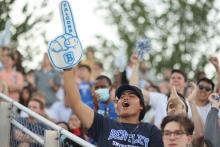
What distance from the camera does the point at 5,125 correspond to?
316 inches

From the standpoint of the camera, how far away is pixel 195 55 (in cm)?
2928

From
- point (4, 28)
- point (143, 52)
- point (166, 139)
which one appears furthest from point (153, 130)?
point (4, 28)

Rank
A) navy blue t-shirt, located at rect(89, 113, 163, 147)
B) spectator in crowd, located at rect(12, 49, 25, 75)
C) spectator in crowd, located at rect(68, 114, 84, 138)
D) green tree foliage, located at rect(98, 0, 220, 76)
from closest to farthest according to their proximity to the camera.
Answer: navy blue t-shirt, located at rect(89, 113, 163, 147) → spectator in crowd, located at rect(68, 114, 84, 138) → spectator in crowd, located at rect(12, 49, 25, 75) → green tree foliage, located at rect(98, 0, 220, 76)

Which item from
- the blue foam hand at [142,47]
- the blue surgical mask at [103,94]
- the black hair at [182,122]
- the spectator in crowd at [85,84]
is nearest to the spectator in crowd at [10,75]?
the spectator in crowd at [85,84]

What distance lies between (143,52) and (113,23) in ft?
68.3

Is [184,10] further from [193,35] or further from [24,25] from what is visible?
[24,25]

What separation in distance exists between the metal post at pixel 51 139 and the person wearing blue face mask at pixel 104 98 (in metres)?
2.03

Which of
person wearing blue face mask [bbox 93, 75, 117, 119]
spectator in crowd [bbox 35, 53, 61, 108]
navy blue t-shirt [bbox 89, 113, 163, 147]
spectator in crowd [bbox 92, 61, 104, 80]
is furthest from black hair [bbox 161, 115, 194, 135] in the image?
spectator in crowd [bbox 92, 61, 104, 80]

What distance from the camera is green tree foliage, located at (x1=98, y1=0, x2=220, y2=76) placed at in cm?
2872

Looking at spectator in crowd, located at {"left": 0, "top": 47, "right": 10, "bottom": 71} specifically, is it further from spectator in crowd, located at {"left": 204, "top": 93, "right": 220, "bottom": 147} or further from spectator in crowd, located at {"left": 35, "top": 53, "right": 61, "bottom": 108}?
spectator in crowd, located at {"left": 204, "top": 93, "right": 220, "bottom": 147}

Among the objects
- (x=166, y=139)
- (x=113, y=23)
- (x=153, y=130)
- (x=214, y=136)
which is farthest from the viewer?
(x=113, y=23)

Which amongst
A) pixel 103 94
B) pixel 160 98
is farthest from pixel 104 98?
pixel 160 98

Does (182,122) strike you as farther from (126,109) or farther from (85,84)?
(85,84)

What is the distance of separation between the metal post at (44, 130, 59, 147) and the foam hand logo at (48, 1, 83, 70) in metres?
0.57
